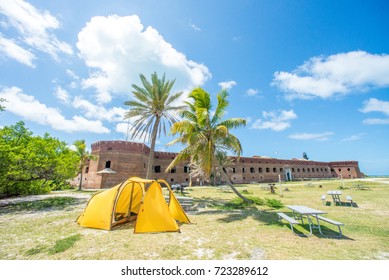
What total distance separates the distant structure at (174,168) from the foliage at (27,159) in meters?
8.49

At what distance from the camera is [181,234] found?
510 cm

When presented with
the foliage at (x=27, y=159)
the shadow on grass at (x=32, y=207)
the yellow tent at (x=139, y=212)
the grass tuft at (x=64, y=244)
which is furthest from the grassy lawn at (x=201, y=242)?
the foliage at (x=27, y=159)

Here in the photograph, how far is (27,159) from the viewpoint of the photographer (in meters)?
10.7

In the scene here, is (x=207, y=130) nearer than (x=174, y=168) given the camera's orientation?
Yes

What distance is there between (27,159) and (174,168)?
22.0 m

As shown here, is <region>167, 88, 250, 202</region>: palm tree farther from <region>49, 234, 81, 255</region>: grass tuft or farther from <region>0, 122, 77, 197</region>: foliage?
<region>0, 122, 77, 197</region>: foliage

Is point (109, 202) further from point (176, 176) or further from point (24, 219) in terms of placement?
point (176, 176)

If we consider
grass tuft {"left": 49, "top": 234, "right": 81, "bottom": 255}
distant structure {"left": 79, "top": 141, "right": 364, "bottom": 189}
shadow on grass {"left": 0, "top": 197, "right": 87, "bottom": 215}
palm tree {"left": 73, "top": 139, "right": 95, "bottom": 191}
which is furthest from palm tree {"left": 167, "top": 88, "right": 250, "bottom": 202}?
palm tree {"left": 73, "top": 139, "right": 95, "bottom": 191}

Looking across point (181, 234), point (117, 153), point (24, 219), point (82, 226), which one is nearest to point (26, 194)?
point (117, 153)

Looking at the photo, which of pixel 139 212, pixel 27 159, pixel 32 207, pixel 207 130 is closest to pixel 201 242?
pixel 139 212

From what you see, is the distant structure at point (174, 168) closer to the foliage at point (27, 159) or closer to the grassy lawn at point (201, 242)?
the foliage at point (27, 159)

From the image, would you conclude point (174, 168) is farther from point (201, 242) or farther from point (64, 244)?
point (201, 242)

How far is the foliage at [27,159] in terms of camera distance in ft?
33.3
